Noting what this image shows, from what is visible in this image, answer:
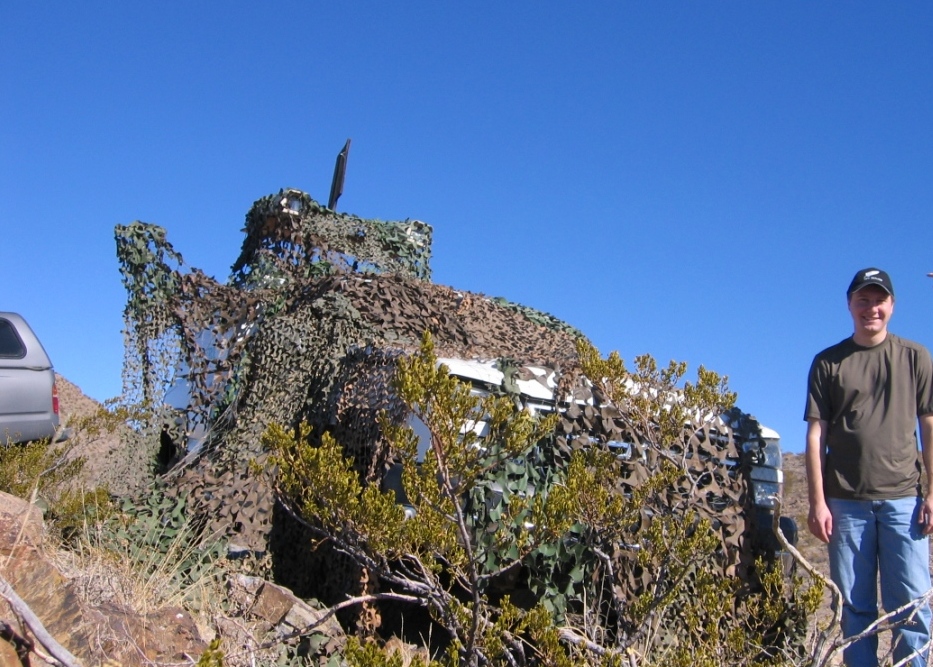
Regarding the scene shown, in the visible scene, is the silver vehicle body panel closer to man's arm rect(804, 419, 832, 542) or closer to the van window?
the van window

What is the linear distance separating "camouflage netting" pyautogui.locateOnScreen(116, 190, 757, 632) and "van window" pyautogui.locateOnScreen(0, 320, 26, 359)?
1209mm

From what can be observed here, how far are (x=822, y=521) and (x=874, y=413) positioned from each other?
1.82 feet

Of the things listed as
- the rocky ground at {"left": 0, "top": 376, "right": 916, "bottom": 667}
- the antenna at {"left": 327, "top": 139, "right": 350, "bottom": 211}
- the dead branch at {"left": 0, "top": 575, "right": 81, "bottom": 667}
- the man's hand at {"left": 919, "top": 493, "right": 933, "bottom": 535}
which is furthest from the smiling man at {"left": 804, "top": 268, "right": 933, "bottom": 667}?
the antenna at {"left": 327, "top": 139, "right": 350, "bottom": 211}

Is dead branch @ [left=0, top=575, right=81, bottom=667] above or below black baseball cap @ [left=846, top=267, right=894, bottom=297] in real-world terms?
below

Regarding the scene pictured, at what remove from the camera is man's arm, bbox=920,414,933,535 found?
12.2 feet


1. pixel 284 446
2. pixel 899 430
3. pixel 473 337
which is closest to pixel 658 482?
pixel 899 430

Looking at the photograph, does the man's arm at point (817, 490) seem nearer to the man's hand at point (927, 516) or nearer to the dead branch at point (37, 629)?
the man's hand at point (927, 516)

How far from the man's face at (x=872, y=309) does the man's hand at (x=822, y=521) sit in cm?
84

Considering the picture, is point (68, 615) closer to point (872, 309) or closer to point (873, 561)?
point (873, 561)

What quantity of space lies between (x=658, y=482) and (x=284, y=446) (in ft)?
5.06

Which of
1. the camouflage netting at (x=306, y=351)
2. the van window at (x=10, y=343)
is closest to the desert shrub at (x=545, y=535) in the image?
the camouflage netting at (x=306, y=351)

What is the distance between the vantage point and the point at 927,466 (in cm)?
385

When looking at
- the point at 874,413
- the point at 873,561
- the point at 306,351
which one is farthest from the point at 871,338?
the point at 306,351

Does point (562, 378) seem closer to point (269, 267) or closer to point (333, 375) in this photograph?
point (333, 375)
